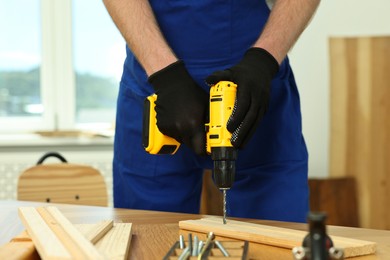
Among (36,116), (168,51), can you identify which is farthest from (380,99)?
(168,51)

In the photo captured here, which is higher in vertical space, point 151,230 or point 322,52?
point 322,52

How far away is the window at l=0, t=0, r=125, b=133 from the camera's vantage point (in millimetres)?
3414

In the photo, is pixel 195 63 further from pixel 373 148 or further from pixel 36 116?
pixel 36 116

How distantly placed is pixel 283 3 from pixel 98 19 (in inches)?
95.3

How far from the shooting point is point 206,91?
1.15 m

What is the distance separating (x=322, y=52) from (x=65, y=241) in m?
2.55

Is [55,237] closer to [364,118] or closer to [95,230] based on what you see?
[95,230]

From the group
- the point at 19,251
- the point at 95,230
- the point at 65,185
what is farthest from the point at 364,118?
the point at 19,251

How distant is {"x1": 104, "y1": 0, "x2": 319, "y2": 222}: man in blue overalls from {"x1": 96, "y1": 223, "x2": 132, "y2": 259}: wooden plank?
280 millimetres

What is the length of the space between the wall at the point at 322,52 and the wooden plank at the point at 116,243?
235 centimetres

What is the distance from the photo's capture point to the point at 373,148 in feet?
10.1

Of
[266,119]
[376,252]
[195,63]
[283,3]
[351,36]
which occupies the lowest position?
[376,252]

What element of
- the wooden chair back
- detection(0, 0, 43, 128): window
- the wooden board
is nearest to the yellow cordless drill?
the wooden chair back

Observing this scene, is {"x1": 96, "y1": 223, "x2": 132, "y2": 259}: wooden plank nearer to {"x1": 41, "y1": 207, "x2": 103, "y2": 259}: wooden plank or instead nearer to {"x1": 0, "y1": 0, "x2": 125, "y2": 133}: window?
{"x1": 41, "y1": 207, "x2": 103, "y2": 259}: wooden plank
